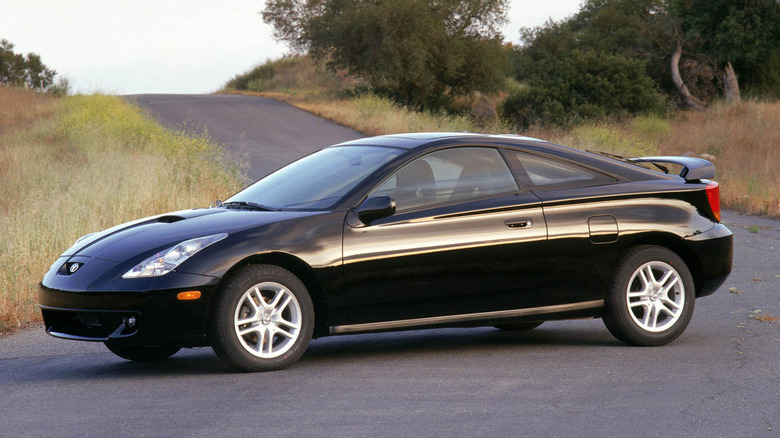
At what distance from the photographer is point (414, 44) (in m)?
37.8

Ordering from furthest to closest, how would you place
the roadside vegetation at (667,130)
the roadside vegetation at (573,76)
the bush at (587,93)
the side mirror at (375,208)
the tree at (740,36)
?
the tree at (740,36), the bush at (587,93), the roadside vegetation at (573,76), the roadside vegetation at (667,130), the side mirror at (375,208)

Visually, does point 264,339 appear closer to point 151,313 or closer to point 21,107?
point 151,313

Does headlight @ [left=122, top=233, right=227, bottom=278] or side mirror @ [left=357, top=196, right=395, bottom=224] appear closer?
headlight @ [left=122, top=233, right=227, bottom=278]

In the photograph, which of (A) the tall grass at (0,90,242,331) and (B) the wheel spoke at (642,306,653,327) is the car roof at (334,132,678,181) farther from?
(A) the tall grass at (0,90,242,331)

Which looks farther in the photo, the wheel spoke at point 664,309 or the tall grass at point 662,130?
the tall grass at point 662,130

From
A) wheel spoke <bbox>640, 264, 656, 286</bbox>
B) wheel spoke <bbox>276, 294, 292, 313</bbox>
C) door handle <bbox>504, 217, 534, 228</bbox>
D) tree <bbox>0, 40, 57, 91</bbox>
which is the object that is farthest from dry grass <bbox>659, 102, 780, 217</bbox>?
tree <bbox>0, 40, 57, 91</bbox>

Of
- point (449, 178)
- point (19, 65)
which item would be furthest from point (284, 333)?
point (19, 65)

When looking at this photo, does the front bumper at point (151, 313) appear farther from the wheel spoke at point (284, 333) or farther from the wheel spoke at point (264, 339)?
the wheel spoke at point (284, 333)

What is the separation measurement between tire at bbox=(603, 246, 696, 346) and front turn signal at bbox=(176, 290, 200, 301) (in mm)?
2909

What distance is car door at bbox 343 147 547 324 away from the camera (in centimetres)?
632

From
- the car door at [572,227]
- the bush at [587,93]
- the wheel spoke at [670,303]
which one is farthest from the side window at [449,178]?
the bush at [587,93]

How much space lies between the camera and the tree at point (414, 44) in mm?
37875

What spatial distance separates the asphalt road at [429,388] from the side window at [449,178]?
1.09m

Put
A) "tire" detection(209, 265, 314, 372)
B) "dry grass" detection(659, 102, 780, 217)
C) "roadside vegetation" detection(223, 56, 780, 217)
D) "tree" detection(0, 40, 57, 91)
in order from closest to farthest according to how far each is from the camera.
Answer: "tire" detection(209, 265, 314, 372)
"dry grass" detection(659, 102, 780, 217)
"roadside vegetation" detection(223, 56, 780, 217)
"tree" detection(0, 40, 57, 91)
